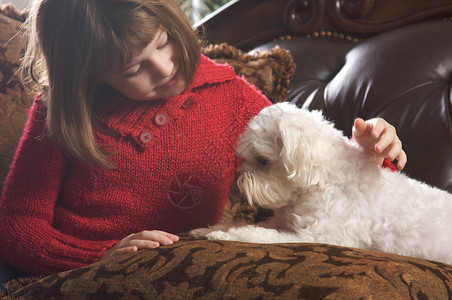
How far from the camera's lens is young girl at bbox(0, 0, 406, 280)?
0.95 meters

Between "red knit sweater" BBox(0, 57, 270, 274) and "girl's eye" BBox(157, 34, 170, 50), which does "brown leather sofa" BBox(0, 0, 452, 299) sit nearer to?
"red knit sweater" BBox(0, 57, 270, 274)

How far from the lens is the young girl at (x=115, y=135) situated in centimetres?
95

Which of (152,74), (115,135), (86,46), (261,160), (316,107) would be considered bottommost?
(316,107)

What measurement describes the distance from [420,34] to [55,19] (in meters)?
1.15

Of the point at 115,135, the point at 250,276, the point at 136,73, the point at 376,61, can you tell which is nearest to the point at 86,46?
the point at 136,73

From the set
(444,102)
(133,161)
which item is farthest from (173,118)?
(444,102)

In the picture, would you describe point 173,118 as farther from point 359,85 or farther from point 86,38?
point 359,85

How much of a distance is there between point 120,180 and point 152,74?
0.98 ft

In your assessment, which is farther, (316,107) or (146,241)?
(316,107)

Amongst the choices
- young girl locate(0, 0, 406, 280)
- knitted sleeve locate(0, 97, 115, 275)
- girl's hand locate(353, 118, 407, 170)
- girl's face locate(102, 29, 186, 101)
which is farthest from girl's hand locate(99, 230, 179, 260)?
girl's hand locate(353, 118, 407, 170)

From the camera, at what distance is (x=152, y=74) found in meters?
1.00

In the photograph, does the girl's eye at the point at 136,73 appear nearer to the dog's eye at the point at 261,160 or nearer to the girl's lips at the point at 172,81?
the girl's lips at the point at 172,81

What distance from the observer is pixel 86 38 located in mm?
939

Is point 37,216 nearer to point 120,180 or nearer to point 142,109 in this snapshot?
point 120,180
